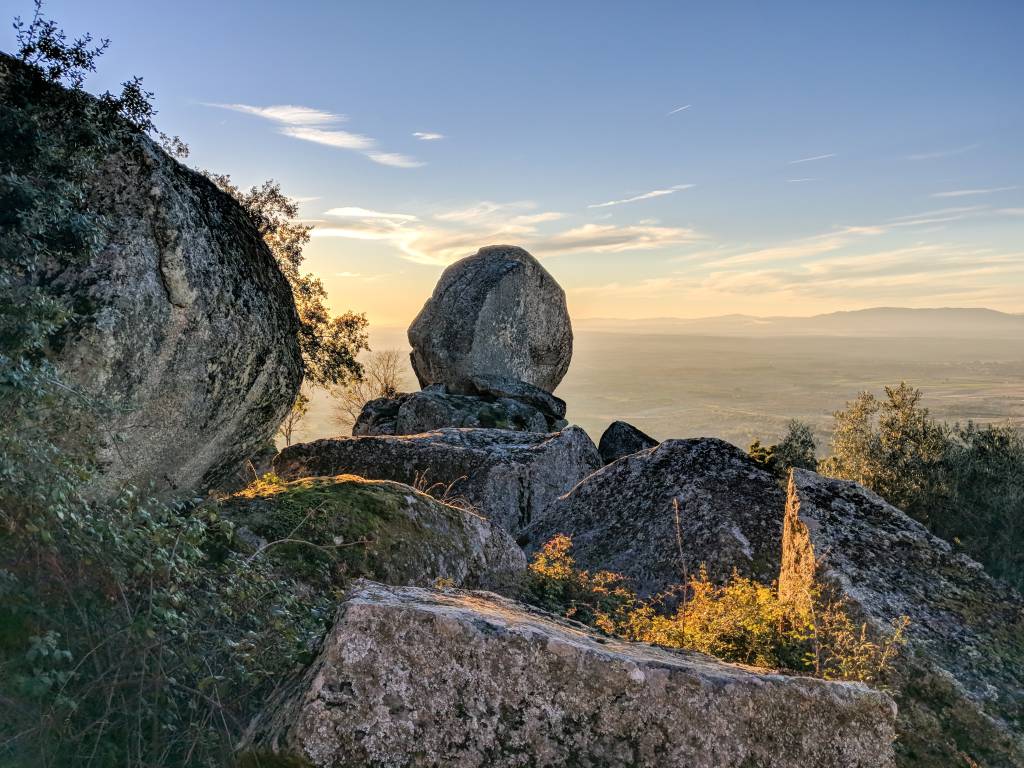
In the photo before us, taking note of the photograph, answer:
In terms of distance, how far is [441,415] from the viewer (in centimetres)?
2280

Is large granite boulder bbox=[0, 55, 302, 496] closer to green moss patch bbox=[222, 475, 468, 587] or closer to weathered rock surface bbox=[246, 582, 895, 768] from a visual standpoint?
green moss patch bbox=[222, 475, 468, 587]

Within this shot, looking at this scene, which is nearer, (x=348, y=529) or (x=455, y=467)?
(x=348, y=529)

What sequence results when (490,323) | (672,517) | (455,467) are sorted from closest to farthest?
(672,517) → (455,467) → (490,323)

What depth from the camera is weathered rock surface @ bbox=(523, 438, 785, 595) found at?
33.8ft

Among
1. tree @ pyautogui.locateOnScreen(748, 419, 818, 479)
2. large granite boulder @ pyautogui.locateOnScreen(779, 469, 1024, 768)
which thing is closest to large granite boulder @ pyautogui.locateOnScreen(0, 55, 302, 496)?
large granite boulder @ pyautogui.locateOnScreen(779, 469, 1024, 768)

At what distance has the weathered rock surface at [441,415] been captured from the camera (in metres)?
22.7

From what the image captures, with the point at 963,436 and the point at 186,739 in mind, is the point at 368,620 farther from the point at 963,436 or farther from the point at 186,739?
the point at 963,436

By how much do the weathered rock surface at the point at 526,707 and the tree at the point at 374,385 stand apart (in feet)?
121

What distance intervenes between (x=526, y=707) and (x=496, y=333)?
88.2 feet

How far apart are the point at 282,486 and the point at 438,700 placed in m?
4.72

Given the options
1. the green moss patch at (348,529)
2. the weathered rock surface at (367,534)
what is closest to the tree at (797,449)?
the weathered rock surface at (367,534)

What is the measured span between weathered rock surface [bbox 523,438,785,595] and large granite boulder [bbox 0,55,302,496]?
16.0 ft

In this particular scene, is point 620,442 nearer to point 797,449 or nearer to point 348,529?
point 797,449

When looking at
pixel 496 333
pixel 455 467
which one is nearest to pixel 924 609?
pixel 455 467
